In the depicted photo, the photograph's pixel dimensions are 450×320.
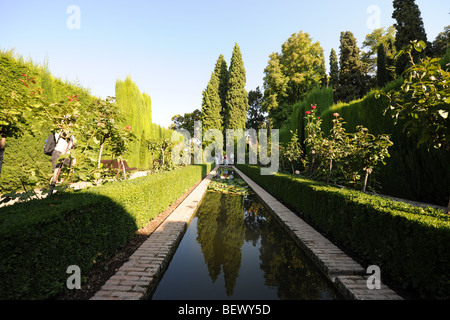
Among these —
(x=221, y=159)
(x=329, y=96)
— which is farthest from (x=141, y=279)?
(x=221, y=159)

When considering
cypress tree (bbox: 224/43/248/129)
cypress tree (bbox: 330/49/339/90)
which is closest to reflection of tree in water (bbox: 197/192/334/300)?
cypress tree (bbox: 224/43/248/129)

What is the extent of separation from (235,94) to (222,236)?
30.6 m

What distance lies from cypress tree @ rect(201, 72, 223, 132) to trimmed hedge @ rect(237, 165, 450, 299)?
28541mm

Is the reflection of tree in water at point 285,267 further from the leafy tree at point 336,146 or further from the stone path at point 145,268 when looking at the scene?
the leafy tree at point 336,146

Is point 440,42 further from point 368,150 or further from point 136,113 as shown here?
point 136,113

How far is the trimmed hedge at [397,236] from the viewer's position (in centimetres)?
203

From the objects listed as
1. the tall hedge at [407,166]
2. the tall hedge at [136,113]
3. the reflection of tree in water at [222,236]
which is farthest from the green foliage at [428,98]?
the tall hedge at [136,113]

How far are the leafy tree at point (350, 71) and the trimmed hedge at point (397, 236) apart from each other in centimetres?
3058

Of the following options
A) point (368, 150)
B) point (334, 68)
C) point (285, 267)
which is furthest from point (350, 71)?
point (285, 267)

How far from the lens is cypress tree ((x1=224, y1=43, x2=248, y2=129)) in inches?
1278

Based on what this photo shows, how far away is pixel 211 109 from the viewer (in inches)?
1264
